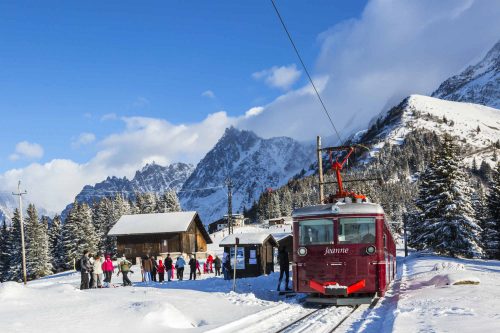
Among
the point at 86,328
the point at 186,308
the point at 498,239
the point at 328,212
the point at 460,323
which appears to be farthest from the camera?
the point at 498,239

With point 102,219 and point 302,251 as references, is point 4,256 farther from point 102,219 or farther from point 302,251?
point 302,251

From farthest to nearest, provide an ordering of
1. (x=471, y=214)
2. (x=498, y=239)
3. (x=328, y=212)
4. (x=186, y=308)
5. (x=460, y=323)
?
(x=498, y=239)
(x=471, y=214)
(x=328, y=212)
(x=186, y=308)
(x=460, y=323)

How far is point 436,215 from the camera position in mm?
43562

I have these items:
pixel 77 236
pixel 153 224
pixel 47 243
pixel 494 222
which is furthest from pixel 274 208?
pixel 494 222

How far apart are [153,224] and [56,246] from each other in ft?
91.2

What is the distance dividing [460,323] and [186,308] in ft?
24.7

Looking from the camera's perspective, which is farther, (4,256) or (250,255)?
(4,256)

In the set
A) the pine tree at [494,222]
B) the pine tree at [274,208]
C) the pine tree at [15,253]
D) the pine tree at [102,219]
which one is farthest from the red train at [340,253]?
the pine tree at [274,208]

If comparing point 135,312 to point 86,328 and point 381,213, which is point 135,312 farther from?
point 381,213

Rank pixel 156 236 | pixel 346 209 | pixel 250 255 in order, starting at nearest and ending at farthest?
pixel 346 209, pixel 250 255, pixel 156 236

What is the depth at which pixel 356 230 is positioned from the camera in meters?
16.2

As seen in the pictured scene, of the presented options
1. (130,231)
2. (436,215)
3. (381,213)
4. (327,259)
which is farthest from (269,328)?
(130,231)

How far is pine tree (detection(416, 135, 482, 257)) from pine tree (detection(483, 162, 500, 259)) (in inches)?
265

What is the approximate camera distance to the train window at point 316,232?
1628 centimetres
